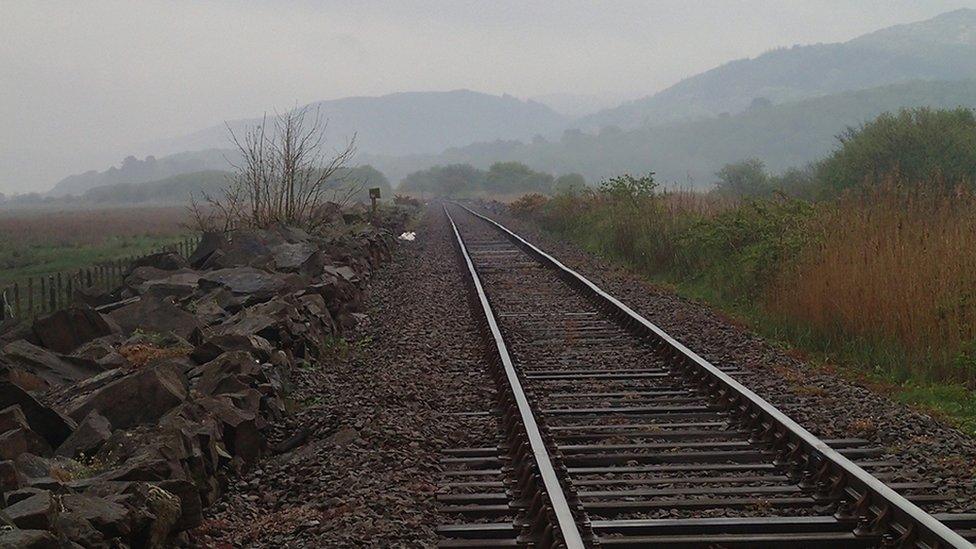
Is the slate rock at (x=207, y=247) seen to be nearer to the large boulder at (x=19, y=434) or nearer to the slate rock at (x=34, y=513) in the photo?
the large boulder at (x=19, y=434)

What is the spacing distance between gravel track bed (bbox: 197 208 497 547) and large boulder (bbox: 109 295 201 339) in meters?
1.69

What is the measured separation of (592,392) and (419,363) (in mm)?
2211

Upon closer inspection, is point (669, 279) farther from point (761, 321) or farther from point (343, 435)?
point (343, 435)

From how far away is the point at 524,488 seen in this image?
5.59 meters

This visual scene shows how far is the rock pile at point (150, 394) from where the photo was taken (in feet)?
15.6

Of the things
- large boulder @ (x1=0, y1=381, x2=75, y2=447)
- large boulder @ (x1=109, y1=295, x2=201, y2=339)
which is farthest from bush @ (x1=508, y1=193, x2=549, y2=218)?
large boulder @ (x1=0, y1=381, x2=75, y2=447)

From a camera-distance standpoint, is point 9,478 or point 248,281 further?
point 248,281

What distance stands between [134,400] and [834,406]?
210 inches

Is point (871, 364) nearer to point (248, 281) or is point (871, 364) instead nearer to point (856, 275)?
point (856, 275)

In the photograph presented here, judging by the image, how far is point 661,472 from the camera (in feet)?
19.7

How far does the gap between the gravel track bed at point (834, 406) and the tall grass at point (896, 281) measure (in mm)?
802

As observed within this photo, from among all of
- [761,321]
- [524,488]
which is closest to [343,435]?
[524,488]

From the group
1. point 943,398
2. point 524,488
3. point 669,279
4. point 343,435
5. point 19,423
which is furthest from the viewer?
point 669,279

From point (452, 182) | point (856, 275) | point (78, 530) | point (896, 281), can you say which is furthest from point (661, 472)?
point (452, 182)
